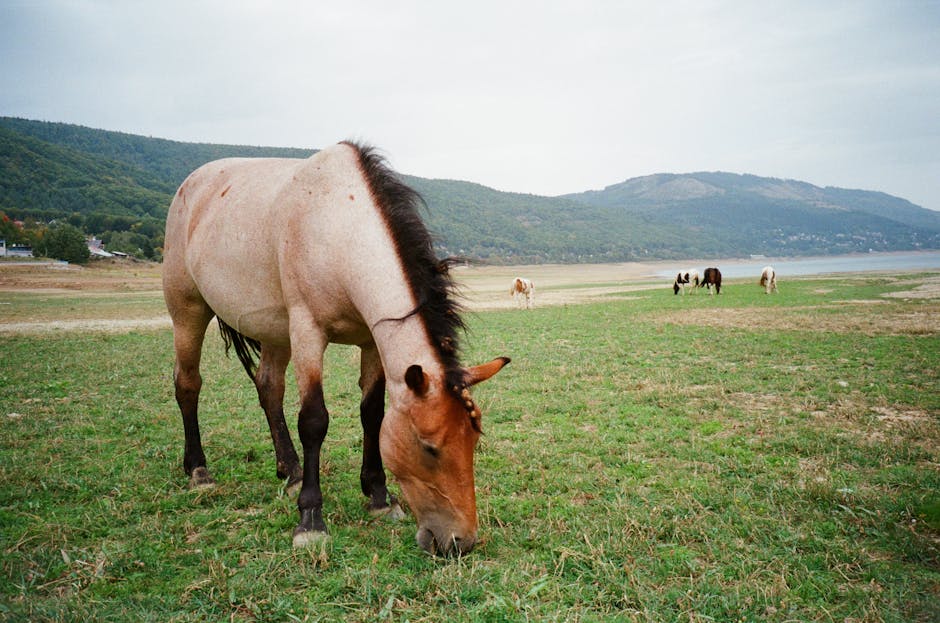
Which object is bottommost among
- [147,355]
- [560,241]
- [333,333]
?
[147,355]

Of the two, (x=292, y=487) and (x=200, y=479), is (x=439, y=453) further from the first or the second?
(x=200, y=479)

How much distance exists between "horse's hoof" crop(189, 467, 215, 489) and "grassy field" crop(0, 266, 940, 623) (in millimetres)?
114

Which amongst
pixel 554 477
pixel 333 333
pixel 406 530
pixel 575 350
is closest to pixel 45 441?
pixel 333 333

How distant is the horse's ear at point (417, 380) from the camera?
9.61 ft

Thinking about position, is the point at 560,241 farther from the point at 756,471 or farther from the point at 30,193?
the point at 756,471

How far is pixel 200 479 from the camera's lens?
16.1 ft

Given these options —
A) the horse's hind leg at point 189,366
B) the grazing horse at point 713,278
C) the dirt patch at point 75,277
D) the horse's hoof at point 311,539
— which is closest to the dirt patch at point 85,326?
the horse's hind leg at point 189,366

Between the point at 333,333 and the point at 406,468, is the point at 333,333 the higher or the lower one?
the higher one

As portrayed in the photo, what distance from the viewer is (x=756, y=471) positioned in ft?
15.9

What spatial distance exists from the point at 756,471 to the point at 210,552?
493cm

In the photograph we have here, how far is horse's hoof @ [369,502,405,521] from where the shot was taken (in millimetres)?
4078

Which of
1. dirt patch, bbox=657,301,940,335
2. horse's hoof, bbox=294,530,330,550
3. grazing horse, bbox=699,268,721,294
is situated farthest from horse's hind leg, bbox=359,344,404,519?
grazing horse, bbox=699,268,721,294

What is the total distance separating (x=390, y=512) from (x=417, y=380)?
1762 mm

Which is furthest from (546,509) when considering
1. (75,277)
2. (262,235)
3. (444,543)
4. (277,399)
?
(75,277)
